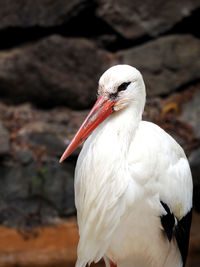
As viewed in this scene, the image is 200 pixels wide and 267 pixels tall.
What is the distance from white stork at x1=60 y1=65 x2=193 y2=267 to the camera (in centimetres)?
195

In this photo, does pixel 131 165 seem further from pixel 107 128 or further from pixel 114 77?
pixel 114 77

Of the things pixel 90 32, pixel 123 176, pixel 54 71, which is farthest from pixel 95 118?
pixel 90 32

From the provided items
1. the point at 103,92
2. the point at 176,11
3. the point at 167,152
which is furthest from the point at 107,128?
the point at 176,11

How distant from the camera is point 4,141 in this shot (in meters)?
3.92


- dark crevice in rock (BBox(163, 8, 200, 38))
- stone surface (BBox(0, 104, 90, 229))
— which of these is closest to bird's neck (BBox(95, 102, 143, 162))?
stone surface (BBox(0, 104, 90, 229))

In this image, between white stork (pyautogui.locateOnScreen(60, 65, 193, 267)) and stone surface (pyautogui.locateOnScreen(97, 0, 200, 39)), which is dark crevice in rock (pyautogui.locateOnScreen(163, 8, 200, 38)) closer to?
A: stone surface (pyautogui.locateOnScreen(97, 0, 200, 39))

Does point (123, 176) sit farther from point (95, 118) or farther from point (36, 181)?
point (36, 181)

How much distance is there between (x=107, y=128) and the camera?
6.63ft

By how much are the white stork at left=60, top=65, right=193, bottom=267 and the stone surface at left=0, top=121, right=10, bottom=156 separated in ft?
6.09

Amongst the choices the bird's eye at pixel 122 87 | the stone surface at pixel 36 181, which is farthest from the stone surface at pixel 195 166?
the bird's eye at pixel 122 87

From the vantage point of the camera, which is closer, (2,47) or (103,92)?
(103,92)

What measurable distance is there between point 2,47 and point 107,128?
102 inches

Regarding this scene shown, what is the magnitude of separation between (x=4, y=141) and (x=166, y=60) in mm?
1576

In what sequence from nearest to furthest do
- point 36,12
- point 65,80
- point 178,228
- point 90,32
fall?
point 178,228, point 36,12, point 65,80, point 90,32
